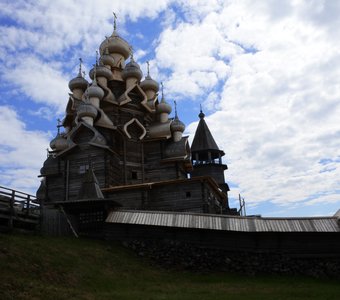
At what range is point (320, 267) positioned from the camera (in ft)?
57.4

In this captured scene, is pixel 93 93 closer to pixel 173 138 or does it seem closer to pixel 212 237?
pixel 173 138

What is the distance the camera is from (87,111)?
89.7 ft

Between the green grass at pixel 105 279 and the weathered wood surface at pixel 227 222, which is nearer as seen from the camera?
the green grass at pixel 105 279

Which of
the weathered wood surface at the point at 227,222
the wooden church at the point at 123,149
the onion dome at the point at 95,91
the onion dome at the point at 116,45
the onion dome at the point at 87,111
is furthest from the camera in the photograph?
the onion dome at the point at 116,45

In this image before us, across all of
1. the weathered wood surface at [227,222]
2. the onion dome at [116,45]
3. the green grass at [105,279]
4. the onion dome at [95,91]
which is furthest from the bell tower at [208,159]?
the green grass at [105,279]

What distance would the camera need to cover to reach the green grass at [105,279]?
421 inches

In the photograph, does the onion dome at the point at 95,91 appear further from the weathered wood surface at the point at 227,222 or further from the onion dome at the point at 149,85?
the weathered wood surface at the point at 227,222

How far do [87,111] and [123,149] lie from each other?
371 cm

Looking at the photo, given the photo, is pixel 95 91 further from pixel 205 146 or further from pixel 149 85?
pixel 205 146

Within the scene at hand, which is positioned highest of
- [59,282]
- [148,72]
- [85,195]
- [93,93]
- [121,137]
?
[148,72]

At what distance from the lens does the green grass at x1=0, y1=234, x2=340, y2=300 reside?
35.1 ft

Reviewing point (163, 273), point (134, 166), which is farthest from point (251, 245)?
point (134, 166)

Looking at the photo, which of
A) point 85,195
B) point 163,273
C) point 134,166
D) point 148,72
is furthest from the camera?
point 148,72

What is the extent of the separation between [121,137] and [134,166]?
7.56ft
